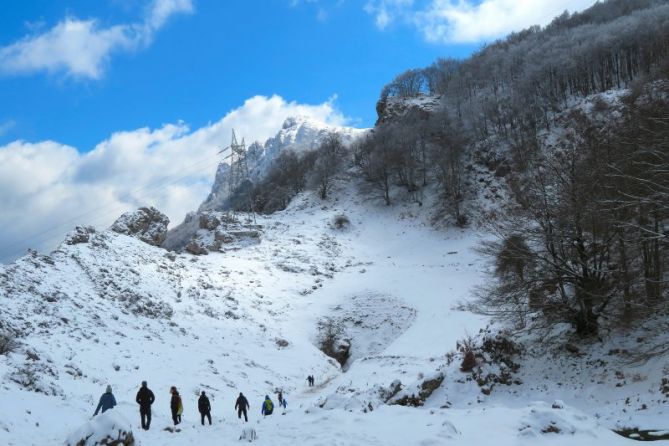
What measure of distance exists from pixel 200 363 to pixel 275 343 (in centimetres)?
631

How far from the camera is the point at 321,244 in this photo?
49.5 metres

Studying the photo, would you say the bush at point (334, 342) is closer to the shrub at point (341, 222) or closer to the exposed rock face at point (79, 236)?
the exposed rock face at point (79, 236)

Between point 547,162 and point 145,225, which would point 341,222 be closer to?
point 145,225

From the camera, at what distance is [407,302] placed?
115 ft

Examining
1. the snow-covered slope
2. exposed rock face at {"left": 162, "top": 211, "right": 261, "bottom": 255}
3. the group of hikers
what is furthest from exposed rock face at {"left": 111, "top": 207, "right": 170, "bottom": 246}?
the snow-covered slope

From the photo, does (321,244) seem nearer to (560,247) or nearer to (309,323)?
(309,323)

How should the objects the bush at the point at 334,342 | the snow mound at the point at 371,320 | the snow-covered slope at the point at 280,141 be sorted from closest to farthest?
the bush at the point at 334,342
the snow mound at the point at 371,320
the snow-covered slope at the point at 280,141

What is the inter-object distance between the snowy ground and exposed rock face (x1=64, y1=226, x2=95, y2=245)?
114 cm

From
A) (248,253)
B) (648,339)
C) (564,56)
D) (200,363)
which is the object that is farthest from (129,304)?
(564,56)

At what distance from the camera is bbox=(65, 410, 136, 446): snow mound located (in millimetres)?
10226

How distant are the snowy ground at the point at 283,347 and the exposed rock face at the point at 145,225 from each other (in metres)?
5.33

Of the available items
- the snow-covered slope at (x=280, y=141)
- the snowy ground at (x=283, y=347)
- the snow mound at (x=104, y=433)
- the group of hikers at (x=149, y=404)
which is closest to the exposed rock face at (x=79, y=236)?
the snowy ground at (x=283, y=347)

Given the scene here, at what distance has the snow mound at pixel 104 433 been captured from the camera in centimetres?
1023

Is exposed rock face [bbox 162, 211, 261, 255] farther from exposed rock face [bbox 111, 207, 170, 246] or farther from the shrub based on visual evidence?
the shrub
